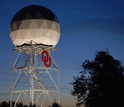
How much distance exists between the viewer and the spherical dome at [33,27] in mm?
52688

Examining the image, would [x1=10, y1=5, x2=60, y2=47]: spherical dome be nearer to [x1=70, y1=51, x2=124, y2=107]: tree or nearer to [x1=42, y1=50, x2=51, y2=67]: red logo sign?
[x1=42, y1=50, x2=51, y2=67]: red logo sign

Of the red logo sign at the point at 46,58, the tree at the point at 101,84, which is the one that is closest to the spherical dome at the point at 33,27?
the red logo sign at the point at 46,58

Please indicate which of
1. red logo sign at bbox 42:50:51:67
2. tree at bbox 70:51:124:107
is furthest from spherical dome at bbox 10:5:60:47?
tree at bbox 70:51:124:107

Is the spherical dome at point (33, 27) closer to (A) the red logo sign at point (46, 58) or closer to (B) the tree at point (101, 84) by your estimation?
(A) the red logo sign at point (46, 58)

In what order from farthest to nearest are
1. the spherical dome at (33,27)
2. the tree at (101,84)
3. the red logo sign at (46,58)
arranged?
the red logo sign at (46,58) < the spherical dome at (33,27) < the tree at (101,84)

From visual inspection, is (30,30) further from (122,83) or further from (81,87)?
(122,83)

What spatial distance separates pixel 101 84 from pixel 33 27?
1012 inches

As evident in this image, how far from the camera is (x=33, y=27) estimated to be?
52562mm

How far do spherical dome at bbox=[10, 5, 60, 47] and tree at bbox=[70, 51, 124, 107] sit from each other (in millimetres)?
21478

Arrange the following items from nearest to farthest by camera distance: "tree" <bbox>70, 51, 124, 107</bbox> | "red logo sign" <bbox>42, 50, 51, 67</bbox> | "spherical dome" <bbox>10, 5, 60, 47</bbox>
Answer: "tree" <bbox>70, 51, 124, 107</bbox> → "spherical dome" <bbox>10, 5, 60, 47</bbox> → "red logo sign" <bbox>42, 50, 51, 67</bbox>

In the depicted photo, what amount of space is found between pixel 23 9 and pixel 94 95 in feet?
97.6

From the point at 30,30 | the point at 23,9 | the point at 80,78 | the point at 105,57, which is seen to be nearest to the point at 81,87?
the point at 80,78

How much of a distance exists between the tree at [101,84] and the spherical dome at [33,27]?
21.5 m

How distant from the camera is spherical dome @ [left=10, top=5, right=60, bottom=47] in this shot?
2074 inches
